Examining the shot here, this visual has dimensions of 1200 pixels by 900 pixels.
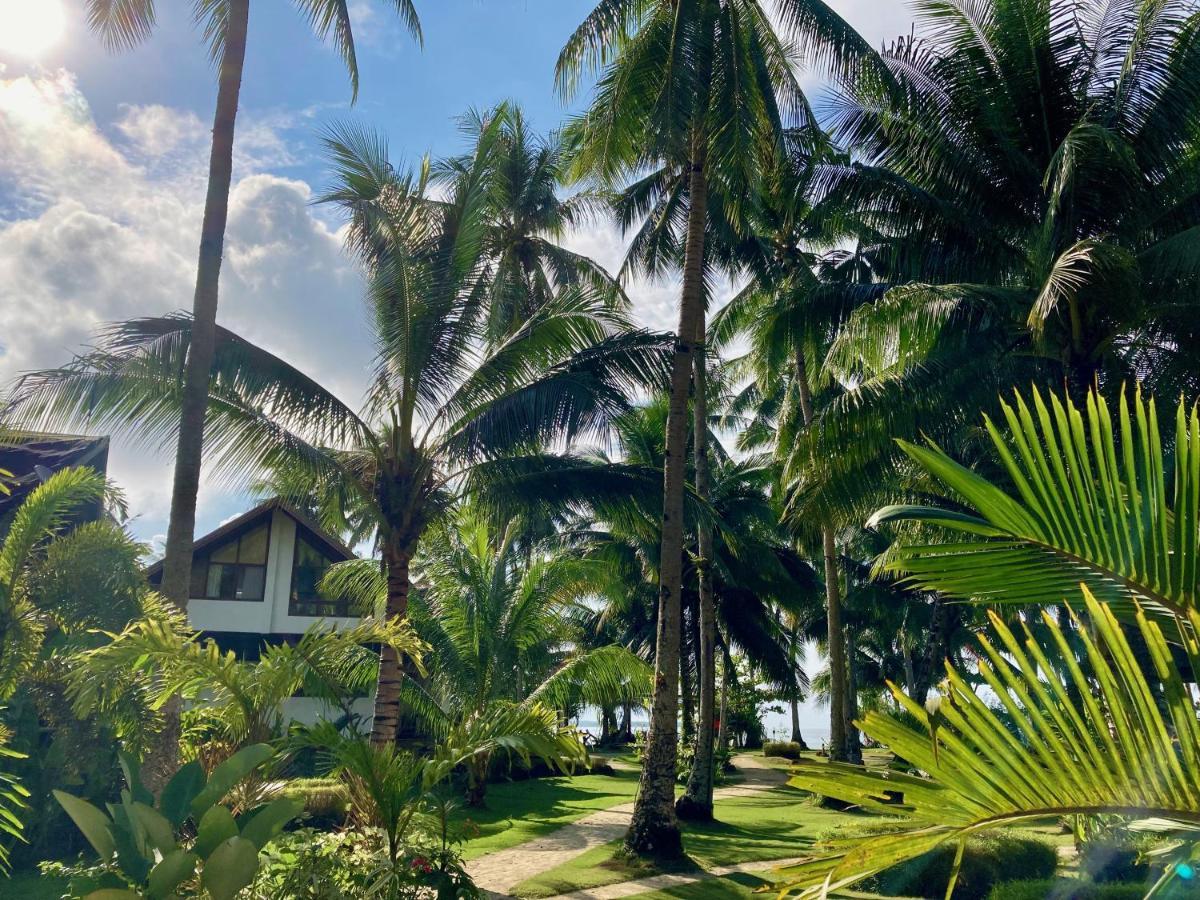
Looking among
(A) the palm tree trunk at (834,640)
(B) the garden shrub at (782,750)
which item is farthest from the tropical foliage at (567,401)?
(B) the garden shrub at (782,750)

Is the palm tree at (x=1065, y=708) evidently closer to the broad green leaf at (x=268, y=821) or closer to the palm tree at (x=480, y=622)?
the broad green leaf at (x=268, y=821)

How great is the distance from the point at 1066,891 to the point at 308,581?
2165cm

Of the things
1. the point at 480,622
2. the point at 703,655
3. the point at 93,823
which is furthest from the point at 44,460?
the point at 93,823

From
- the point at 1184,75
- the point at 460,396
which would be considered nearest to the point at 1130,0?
the point at 1184,75

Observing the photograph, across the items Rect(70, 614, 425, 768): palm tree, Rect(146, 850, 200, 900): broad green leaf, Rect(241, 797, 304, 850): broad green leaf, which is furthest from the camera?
Rect(70, 614, 425, 768): palm tree

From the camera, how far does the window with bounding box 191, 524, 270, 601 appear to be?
25703 millimetres

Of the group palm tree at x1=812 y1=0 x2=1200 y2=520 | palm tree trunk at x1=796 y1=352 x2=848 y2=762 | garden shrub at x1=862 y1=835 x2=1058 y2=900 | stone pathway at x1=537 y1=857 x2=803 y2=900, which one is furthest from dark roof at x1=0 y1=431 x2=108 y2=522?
palm tree trunk at x1=796 y1=352 x2=848 y2=762

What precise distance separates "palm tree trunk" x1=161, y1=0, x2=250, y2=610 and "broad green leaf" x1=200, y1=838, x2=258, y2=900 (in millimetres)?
4323

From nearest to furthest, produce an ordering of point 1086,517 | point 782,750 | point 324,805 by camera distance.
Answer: point 1086,517 < point 324,805 < point 782,750

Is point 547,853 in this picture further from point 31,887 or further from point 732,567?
point 732,567

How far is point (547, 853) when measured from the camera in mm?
13609

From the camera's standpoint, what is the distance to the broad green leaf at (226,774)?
238 inches

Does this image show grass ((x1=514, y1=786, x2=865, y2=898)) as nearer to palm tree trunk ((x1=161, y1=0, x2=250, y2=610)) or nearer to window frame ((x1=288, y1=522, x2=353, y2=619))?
palm tree trunk ((x1=161, y1=0, x2=250, y2=610))

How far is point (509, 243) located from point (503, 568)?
8701 millimetres
